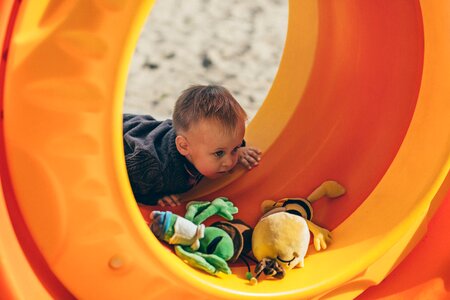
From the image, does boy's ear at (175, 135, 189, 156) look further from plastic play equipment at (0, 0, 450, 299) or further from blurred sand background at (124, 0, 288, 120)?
blurred sand background at (124, 0, 288, 120)

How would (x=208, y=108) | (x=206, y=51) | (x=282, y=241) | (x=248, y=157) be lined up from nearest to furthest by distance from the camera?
(x=282, y=241), (x=208, y=108), (x=248, y=157), (x=206, y=51)

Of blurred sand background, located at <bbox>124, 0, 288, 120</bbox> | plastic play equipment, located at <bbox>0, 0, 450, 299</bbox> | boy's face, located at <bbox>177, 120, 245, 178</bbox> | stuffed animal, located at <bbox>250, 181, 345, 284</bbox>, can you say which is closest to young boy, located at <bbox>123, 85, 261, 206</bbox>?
boy's face, located at <bbox>177, 120, 245, 178</bbox>

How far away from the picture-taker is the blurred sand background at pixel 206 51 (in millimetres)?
3490

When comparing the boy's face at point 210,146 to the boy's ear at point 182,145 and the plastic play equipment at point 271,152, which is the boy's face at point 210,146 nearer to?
the boy's ear at point 182,145

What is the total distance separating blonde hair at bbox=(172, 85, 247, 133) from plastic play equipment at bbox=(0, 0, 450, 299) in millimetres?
241

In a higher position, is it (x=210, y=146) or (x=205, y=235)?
(x=210, y=146)

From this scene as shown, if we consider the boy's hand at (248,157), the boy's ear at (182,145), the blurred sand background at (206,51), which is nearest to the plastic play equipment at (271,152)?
the boy's hand at (248,157)

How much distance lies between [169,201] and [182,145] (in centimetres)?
16

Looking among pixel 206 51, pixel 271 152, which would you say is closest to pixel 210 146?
pixel 271 152

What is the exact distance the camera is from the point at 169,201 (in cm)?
223

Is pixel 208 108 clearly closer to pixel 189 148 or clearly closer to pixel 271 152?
pixel 189 148

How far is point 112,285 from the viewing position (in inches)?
65.3

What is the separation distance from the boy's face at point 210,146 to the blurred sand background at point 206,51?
1.05 meters

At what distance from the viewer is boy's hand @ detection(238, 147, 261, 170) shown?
2369 millimetres
